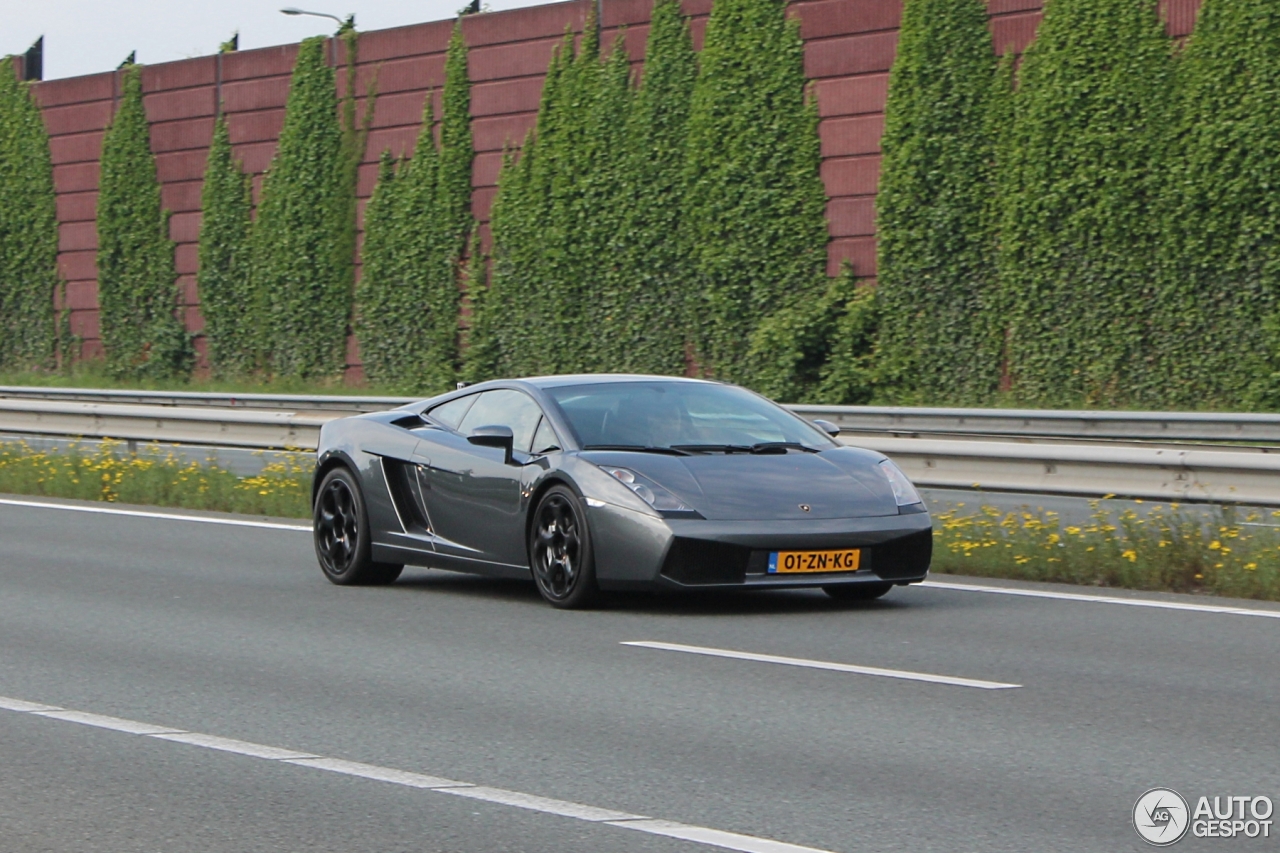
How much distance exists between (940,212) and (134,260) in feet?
70.3

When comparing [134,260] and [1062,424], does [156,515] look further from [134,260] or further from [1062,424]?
[134,260]

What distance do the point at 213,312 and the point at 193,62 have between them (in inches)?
220

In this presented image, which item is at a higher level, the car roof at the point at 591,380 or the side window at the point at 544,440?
the car roof at the point at 591,380

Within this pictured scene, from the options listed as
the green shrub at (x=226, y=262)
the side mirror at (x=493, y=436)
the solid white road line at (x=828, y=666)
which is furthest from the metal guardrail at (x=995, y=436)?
the green shrub at (x=226, y=262)

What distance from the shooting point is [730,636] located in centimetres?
935

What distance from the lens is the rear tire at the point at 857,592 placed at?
10.5 m

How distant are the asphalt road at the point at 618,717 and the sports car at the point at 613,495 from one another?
27 cm

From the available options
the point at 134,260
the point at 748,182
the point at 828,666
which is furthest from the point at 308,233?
the point at 828,666

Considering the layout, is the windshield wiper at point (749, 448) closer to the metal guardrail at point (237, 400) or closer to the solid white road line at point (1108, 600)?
the solid white road line at point (1108, 600)

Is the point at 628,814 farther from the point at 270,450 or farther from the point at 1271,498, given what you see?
the point at 270,450

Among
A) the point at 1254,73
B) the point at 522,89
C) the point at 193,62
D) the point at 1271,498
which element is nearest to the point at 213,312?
the point at 193,62

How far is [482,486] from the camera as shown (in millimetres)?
10906

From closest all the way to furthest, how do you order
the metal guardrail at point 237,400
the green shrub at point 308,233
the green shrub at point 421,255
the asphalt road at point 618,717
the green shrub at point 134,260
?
1. the asphalt road at point 618,717
2. the metal guardrail at point 237,400
3. the green shrub at point 421,255
4. the green shrub at point 308,233
5. the green shrub at point 134,260

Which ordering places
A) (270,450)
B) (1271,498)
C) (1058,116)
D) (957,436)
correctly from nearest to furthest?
(1271,498) < (270,450) < (957,436) < (1058,116)
